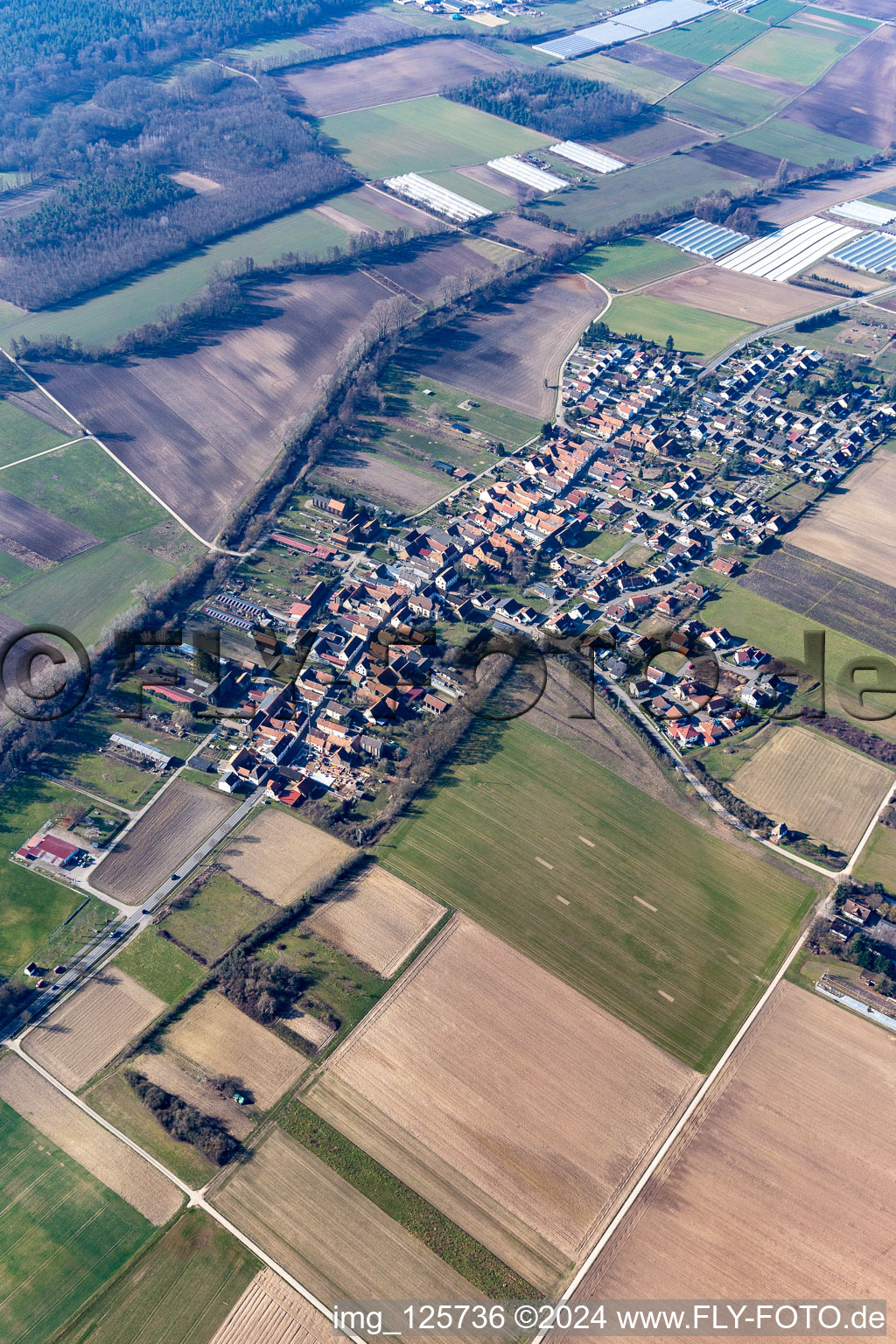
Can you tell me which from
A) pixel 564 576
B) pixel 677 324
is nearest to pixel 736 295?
pixel 677 324

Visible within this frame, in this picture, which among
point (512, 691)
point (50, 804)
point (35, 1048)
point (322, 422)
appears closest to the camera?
point (35, 1048)

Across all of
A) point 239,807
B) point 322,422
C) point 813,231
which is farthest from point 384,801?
point 813,231

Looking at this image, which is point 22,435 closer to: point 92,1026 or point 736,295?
point 92,1026

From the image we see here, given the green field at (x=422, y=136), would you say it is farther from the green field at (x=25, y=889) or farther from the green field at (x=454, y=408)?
the green field at (x=25, y=889)

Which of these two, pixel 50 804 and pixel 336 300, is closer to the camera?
pixel 50 804

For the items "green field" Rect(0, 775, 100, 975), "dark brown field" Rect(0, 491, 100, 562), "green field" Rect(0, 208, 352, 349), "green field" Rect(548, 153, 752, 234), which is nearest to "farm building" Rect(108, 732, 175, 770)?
"green field" Rect(0, 775, 100, 975)

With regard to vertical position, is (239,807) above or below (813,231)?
below

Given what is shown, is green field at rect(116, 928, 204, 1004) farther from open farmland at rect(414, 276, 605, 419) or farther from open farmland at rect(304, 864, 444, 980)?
open farmland at rect(414, 276, 605, 419)

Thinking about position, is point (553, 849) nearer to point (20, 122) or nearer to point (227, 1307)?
point (227, 1307)
